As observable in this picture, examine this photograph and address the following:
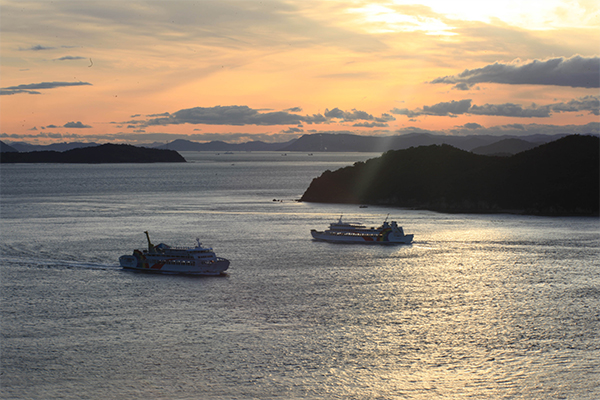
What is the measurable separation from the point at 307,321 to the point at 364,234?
47042mm

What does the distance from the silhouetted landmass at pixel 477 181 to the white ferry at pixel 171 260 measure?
8590cm

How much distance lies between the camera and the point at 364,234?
8756cm

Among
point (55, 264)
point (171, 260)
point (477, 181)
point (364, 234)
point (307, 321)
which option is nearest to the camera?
point (307, 321)

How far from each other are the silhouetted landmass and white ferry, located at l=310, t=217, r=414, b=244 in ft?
170

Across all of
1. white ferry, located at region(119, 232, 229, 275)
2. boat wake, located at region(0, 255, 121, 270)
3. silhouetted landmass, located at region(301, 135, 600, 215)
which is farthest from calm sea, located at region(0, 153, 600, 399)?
silhouetted landmass, located at region(301, 135, 600, 215)

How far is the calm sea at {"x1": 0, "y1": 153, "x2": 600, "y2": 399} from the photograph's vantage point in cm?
3106

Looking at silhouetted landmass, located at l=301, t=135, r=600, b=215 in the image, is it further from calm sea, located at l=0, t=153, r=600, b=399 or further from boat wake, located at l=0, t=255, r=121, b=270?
boat wake, located at l=0, t=255, r=121, b=270

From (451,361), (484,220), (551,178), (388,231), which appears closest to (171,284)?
(451,361)

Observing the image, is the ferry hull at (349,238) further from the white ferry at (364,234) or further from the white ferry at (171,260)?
the white ferry at (171,260)

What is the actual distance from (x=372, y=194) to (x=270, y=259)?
8665cm

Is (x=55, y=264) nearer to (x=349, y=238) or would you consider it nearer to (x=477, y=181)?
(x=349, y=238)

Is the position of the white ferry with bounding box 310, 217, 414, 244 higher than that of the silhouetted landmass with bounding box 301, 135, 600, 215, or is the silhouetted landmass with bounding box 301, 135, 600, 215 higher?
the silhouetted landmass with bounding box 301, 135, 600, 215

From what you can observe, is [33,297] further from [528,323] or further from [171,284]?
[528,323]

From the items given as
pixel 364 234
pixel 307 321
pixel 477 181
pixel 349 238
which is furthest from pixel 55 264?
pixel 477 181
